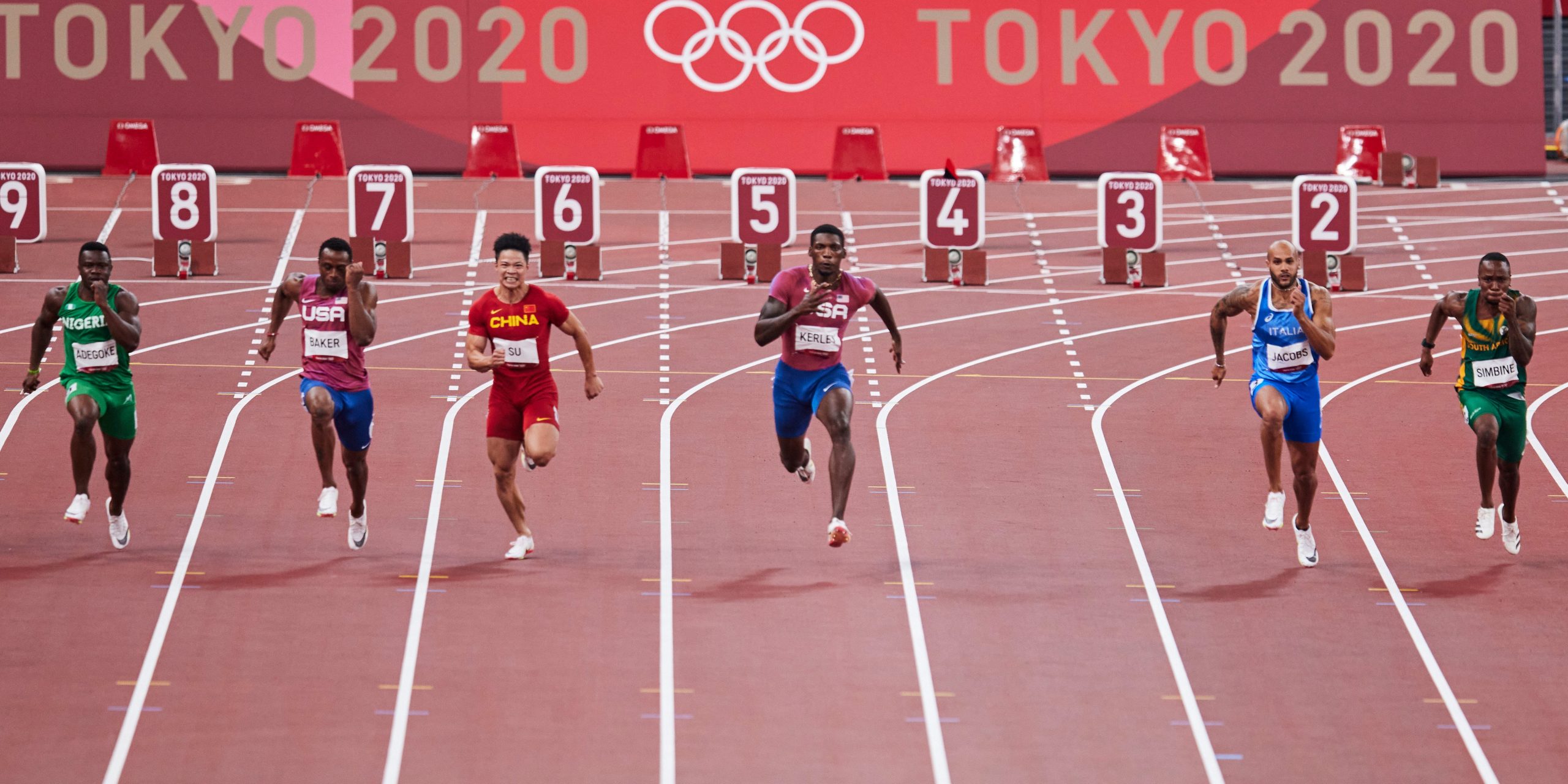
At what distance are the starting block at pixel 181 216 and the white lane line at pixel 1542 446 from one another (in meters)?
10.9

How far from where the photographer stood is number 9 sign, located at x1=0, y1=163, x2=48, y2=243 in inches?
681

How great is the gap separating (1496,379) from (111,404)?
725cm

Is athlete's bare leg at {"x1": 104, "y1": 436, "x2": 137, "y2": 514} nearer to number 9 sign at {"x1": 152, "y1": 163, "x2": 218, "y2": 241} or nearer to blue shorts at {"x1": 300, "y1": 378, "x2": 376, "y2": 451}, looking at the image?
blue shorts at {"x1": 300, "y1": 378, "x2": 376, "y2": 451}

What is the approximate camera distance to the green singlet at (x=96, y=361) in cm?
980

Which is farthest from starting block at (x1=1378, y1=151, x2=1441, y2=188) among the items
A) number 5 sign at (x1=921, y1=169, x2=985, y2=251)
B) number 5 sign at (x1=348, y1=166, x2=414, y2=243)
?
number 5 sign at (x1=348, y1=166, x2=414, y2=243)

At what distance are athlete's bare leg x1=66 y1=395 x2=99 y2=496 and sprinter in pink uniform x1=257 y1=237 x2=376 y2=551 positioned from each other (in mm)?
934

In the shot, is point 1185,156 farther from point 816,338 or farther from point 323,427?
point 323,427

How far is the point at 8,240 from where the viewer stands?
16953 millimetres

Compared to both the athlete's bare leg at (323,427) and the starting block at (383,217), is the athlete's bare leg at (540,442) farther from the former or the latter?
the starting block at (383,217)

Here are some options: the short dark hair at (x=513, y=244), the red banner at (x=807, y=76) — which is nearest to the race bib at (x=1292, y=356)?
the short dark hair at (x=513, y=244)

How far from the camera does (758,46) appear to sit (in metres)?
22.4

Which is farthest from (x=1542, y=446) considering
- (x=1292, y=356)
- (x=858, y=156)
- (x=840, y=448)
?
(x=858, y=156)

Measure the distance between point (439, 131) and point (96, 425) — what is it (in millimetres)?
10165

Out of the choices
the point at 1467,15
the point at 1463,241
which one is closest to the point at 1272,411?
the point at 1463,241
